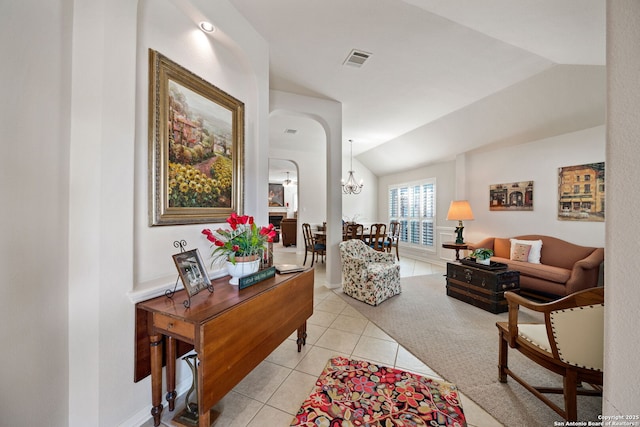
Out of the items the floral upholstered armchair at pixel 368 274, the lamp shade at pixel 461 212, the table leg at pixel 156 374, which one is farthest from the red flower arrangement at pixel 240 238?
the lamp shade at pixel 461 212

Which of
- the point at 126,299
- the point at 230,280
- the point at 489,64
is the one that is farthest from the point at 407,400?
the point at 489,64

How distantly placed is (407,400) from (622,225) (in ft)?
4.99

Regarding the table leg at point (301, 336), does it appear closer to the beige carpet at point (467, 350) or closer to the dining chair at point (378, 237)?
the beige carpet at point (467, 350)

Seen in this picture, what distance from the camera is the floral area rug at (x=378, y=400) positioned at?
4.69ft

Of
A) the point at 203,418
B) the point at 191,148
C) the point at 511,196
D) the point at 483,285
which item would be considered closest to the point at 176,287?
the point at 203,418

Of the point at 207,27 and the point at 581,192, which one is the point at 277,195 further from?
the point at 581,192

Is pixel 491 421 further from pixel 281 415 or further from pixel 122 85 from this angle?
pixel 122 85

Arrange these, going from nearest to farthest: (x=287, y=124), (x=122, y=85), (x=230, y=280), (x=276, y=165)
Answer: (x=122, y=85) < (x=230, y=280) < (x=287, y=124) < (x=276, y=165)

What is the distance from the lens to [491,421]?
4.70 ft

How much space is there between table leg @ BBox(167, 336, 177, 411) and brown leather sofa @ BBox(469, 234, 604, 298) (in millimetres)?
4335

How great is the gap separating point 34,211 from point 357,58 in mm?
2976

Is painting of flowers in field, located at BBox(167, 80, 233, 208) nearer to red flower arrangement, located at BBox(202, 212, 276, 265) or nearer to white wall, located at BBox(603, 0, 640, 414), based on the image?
red flower arrangement, located at BBox(202, 212, 276, 265)

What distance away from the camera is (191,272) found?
141 centimetres

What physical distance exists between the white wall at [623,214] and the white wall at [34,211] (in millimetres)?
2263
